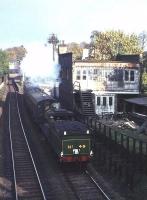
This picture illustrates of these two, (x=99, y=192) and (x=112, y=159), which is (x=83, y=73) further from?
(x=99, y=192)

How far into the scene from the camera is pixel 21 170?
2527 cm

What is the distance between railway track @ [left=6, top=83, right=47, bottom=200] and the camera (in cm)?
2072

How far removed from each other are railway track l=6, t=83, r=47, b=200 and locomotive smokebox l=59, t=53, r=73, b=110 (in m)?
7.64

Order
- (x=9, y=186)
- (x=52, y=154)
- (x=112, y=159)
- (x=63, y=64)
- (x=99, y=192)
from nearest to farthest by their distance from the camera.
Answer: (x=99, y=192) < (x=9, y=186) < (x=112, y=159) < (x=52, y=154) < (x=63, y=64)

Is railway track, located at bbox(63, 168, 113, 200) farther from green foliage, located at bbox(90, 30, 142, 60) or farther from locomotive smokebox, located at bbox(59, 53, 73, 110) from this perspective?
green foliage, located at bbox(90, 30, 142, 60)

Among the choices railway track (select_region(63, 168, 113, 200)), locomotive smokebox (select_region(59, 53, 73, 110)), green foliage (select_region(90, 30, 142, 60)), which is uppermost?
green foliage (select_region(90, 30, 142, 60))

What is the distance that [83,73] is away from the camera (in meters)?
44.0

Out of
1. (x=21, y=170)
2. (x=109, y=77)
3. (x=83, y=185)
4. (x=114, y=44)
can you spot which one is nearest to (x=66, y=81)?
(x=109, y=77)

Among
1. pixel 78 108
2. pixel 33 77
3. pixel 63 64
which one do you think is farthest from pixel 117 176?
pixel 33 77

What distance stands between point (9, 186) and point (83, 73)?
23.6m

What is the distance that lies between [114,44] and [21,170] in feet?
197

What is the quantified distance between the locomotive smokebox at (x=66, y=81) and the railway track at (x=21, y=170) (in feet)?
25.1

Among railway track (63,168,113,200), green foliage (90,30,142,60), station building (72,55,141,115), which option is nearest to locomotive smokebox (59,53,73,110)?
station building (72,55,141,115)

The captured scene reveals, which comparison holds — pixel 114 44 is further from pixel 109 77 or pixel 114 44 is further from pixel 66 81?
pixel 109 77
